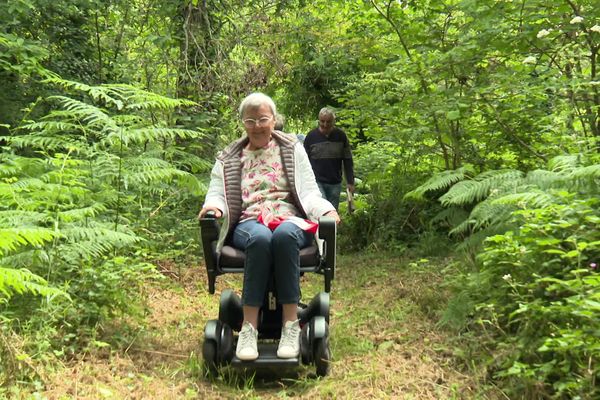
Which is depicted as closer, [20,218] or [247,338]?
[247,338]

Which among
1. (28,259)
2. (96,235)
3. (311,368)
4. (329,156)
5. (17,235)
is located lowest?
(311,368)

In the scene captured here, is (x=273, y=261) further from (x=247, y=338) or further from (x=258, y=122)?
(x=258, y=122)

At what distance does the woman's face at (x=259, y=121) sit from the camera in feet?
11.8

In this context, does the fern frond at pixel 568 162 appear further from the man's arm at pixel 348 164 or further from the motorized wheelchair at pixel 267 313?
the man's arm at pixel 348 164

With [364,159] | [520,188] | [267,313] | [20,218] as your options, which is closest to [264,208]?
[267,313]

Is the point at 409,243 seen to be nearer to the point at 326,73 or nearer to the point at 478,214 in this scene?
the point at 478,214

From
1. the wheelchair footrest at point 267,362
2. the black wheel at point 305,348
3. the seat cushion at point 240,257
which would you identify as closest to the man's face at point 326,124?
the seat cushion at point 240,257

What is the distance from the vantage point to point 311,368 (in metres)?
3.45

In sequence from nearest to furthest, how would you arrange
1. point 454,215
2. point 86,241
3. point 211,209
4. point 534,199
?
point 534,199
point 211,209
point 86,241
point 454,215

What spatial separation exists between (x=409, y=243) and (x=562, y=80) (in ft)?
9.66

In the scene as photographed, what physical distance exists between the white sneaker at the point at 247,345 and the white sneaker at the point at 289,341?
152 mm

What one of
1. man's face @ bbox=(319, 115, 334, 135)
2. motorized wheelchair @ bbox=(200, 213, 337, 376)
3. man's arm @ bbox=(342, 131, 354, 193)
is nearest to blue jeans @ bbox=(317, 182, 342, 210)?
man's arm @ bbox=(342, 131, 354, 193)

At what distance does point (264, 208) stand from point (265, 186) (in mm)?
169

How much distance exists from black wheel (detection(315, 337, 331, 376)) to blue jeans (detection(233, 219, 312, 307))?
296 millimetres
